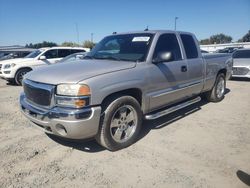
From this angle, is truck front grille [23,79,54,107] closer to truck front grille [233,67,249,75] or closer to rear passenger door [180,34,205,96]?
rear passenger door [180,34,205,96]

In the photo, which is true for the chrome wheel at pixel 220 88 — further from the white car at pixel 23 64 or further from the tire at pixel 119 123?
the white car at pixel 23 64

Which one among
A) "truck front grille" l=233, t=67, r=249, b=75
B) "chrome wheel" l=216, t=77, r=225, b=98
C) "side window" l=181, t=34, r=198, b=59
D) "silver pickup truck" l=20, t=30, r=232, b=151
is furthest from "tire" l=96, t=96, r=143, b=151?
"truck front grille" l=233, t=67, r=249, b=75

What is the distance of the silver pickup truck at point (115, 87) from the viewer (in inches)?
133

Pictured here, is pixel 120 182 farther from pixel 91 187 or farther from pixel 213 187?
pixel 213 187

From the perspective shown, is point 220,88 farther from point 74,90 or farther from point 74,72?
point 74,90

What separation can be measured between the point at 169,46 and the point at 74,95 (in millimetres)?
2498

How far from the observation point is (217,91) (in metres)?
7.11

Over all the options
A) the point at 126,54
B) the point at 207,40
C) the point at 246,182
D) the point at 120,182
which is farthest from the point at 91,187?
the point at 207,40

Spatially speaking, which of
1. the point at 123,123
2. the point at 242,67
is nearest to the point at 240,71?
the point at 242,67

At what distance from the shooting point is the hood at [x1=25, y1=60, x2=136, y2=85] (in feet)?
11.4

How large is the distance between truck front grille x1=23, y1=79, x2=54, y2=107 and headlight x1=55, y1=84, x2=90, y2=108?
0.19 metres

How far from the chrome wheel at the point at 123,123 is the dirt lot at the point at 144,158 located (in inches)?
9.0

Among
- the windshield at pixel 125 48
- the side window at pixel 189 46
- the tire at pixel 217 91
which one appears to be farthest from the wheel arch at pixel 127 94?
the tire at pixel 217 91

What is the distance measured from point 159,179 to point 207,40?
120958mm
